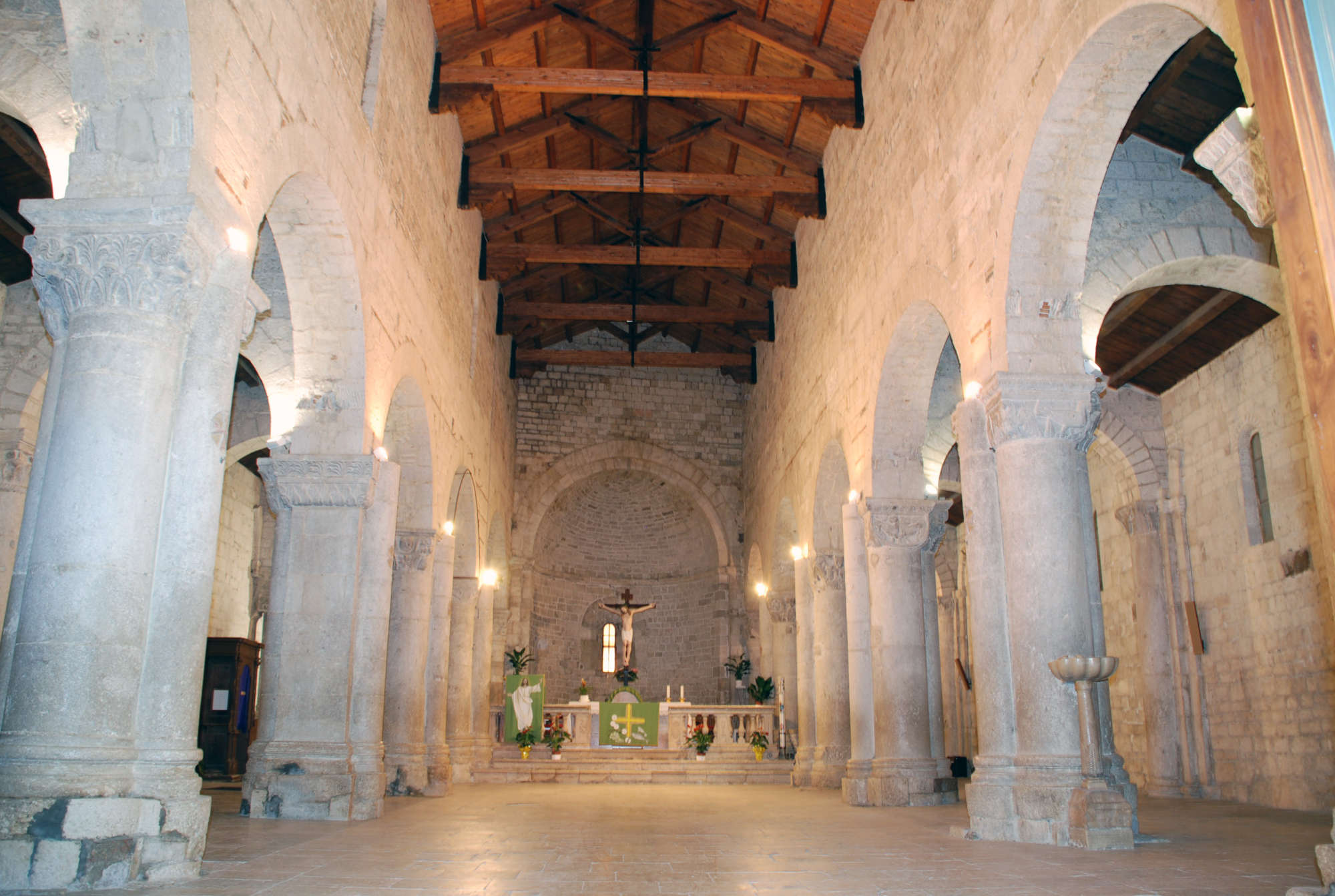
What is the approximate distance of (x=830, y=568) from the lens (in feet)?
49.2

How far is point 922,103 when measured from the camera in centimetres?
1050

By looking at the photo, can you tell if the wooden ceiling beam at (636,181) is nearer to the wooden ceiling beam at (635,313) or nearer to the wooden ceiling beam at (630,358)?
the wooden ceiling beam at (635,313)

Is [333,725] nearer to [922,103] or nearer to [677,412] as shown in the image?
[922,103]

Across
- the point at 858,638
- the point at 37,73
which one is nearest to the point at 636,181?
the point at 858,638

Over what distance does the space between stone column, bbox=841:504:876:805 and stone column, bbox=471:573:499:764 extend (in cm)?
727

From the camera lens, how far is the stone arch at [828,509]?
48.4ft

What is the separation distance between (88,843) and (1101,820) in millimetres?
5914

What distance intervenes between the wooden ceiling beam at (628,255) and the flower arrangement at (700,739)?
812 centimetres

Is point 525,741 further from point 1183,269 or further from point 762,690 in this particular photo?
point 1183,269

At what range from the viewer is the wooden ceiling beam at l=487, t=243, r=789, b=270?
17422 millimetres

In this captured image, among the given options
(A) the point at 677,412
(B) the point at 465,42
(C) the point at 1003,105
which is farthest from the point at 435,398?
(A) the point at 677,412

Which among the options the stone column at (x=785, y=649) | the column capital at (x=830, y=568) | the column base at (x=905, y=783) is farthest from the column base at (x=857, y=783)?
the stone column at (x=785, y=649)

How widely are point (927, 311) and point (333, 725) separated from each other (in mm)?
6973

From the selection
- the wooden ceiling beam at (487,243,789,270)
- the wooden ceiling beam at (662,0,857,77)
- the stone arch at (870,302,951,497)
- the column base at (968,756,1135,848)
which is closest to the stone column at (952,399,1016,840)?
the column base at (968,756,1135,848)
